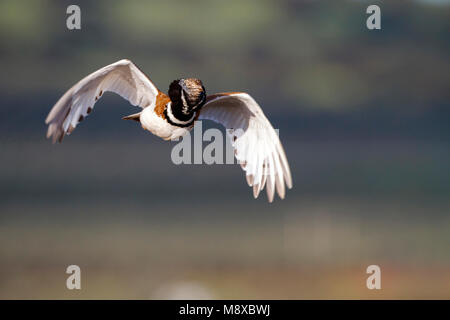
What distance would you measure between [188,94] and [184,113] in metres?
0.11

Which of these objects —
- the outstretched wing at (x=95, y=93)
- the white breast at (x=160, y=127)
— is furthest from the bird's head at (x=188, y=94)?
the outstretched wing at (x=95, y=93)

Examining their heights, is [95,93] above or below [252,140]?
above

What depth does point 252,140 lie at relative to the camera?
104 inches

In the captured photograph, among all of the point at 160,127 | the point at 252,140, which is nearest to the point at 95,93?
the point at 160,127

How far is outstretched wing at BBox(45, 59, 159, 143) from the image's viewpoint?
7.79ft

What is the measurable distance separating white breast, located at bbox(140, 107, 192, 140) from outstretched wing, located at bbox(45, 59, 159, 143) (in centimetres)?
11

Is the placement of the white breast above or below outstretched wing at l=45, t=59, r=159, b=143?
below

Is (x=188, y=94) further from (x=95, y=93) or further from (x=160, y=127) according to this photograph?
(x=95, y=93)

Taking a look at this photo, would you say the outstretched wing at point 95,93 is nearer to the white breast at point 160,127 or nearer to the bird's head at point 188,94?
the white breast at point 160,127

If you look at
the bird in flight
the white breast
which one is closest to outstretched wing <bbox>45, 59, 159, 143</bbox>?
the bird in flight

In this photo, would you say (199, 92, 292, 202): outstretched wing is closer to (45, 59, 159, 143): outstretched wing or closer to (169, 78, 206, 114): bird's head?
(169, 78, 206, 114): bird's head

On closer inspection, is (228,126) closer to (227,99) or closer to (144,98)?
(227,99)
